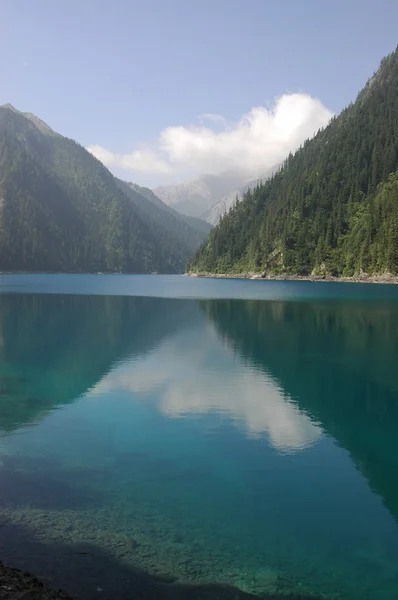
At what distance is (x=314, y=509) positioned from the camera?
54.3 feet

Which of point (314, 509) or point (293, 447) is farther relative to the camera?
point (293, 447)

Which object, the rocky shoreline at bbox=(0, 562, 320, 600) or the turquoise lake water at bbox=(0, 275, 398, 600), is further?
the turquoise lake water at bbox=(0, 275, 398, 600)

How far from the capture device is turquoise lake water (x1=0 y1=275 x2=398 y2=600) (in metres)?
13.0

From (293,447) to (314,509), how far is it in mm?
6277

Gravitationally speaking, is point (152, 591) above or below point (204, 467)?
above

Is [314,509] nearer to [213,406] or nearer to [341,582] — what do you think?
[341,582]

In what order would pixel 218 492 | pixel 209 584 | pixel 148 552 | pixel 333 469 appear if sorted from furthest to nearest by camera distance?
pixel 333 469 → pixel 218 492 → pixel 148 552 → pixel 209 584

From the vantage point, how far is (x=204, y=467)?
66.4 ft

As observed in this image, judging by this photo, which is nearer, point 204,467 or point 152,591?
point 152,591

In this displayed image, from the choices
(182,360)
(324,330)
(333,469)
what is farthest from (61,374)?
(324,330)

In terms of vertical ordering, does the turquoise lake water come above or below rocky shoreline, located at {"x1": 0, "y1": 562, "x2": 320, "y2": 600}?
below

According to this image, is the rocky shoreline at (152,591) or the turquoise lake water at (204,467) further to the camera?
the turquoise lake water at (204,467)

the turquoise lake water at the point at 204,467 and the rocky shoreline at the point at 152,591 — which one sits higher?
the rocky shoreline at the point at 152,591

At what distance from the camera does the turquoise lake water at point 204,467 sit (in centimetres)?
1297
